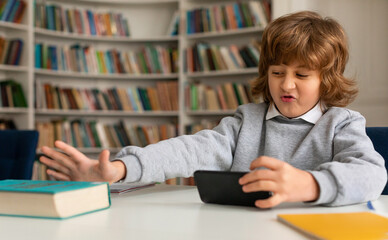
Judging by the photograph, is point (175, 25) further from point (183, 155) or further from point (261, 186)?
point (261, 186)

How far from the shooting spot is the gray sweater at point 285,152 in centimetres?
98

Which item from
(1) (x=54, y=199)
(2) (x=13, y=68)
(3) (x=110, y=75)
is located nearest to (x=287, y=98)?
(1) (x=54, y=199)

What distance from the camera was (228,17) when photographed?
4266mm

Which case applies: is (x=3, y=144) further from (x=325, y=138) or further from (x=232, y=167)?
(x=325, y=138)

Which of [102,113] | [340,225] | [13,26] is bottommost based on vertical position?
[340,225]

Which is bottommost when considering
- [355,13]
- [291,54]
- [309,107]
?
[309,107]

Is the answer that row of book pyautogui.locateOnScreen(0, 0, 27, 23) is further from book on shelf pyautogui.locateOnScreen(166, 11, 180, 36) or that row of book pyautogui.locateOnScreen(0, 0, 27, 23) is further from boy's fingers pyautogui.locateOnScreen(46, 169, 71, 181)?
boy's fingers pyautogui.locateOnScreen(46, 169, 71, 181)

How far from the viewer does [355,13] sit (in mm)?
3857

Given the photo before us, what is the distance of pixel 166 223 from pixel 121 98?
12.9 feet

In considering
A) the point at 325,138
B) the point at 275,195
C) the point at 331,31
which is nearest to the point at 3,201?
the point at 275,195

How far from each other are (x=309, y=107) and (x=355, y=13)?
2.76 metres

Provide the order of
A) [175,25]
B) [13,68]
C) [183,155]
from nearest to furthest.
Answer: [183,155], [13,68], [175,25]

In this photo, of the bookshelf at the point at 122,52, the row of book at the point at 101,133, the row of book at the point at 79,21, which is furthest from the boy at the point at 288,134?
the row of book at the point at 79,21

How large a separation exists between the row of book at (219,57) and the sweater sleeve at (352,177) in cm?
304
